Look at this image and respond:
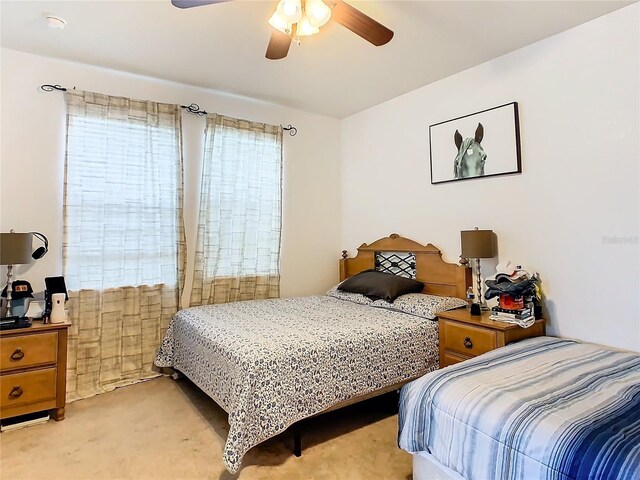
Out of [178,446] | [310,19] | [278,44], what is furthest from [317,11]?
[178,446]

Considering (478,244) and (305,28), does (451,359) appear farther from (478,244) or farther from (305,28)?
(305,28)

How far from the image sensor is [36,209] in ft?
9.07

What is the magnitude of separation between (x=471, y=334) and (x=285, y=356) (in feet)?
4.11

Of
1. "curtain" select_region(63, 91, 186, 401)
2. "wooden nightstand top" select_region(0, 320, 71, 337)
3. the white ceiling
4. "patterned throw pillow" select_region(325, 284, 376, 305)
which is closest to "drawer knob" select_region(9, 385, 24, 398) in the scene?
"wooden nightstand top" select_region(0, 320, 71, 337)

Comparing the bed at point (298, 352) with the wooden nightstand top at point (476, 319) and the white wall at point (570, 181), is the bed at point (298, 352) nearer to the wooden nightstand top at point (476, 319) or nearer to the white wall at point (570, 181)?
the wooden nightstand top at point (476, 319)

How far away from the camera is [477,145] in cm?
299

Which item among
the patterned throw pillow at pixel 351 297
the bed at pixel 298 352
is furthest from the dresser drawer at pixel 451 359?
the patterned throw pillow at pixel 351 297

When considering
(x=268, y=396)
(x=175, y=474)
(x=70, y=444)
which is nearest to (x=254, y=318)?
(x=268, y=396)

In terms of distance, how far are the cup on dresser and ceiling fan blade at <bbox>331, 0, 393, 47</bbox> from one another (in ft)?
8.27

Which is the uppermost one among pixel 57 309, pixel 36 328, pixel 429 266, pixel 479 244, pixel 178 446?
pixel 479 244

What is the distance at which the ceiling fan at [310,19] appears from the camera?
167cm

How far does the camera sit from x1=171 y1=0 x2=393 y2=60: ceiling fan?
5.48 ft

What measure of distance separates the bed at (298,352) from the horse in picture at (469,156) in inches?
28.2

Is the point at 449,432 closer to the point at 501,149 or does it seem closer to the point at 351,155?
the point at 501,149
